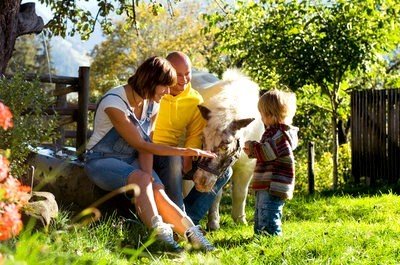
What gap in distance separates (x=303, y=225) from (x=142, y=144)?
2.11 meters

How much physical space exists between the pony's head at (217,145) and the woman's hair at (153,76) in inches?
20.9

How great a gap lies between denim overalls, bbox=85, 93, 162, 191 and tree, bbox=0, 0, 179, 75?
93.7 inches

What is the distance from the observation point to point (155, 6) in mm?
9719

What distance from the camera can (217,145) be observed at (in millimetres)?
5309

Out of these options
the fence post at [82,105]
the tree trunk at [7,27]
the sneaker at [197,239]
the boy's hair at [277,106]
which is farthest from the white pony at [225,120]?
the fence post at [82,105]

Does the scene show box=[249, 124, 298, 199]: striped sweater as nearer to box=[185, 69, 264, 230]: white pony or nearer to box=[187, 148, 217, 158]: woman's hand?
box=[185, 69, 264, 230]: white pony

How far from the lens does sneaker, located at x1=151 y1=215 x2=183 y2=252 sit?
183 inches

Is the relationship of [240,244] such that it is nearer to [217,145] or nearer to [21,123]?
[217,145]

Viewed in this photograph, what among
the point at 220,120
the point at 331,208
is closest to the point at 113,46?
the point at 331,208

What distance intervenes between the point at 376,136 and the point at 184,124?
24.2ft

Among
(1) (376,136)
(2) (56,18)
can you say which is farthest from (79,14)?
(1) (376,136)

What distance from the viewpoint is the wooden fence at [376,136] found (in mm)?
12086

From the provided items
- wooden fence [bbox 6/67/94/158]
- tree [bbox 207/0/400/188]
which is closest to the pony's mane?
wooden fence [bbox 6/67/94/158]

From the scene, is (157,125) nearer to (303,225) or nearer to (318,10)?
(303,225)
